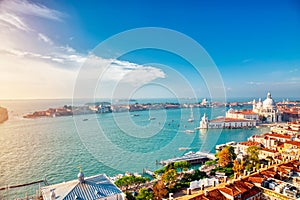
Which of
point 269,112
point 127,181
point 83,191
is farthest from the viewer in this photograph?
point 269,112

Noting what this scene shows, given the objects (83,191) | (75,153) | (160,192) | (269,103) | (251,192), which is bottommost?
(75,153)

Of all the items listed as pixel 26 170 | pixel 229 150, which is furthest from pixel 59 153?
pixel 229 150

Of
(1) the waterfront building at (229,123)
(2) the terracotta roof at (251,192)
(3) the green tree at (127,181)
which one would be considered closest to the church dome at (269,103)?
(1) the waterfront building at (229,123)

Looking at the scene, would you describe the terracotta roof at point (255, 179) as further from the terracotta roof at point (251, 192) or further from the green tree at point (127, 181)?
Answer: the green tree at point (127, 181)

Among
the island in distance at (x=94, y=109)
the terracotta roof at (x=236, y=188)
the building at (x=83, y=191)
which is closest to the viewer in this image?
the building at (x=83, y=191)

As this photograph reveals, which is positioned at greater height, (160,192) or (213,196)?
(213,196)

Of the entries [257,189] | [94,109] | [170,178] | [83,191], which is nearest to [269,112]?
[94,109]

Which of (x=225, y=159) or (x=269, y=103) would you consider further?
(x=269, y=103)

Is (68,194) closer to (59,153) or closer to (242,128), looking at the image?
(59,153)

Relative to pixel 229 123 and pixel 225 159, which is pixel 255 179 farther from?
pixel 229 123
